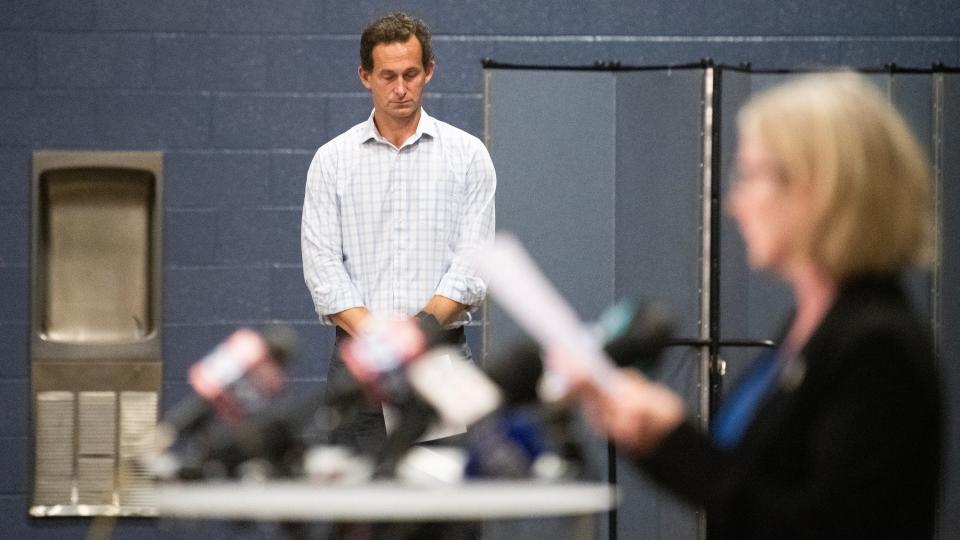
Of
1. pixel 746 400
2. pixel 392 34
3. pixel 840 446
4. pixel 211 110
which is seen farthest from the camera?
pixel 211 110

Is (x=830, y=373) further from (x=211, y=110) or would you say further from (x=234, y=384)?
(x=211, y=110)

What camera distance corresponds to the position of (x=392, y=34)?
3.19 meters

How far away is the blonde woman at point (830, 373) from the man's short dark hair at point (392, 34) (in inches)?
72.8

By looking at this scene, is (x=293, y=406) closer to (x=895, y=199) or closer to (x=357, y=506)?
(x=357, y=506)

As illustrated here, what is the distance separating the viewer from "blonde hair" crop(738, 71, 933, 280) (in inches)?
53.4

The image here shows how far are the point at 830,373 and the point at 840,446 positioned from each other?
74 mm

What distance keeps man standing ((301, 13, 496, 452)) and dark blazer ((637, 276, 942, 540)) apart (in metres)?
1.73

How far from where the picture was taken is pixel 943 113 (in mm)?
4234

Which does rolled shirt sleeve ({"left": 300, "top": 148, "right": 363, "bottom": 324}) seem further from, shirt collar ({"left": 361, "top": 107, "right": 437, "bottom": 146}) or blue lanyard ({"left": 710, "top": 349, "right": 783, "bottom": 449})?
blue lanyard ({"left": 710, "top": 349, "right": 783, "bottom": 449})

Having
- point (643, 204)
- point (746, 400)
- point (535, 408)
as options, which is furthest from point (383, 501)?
point (643, 204)

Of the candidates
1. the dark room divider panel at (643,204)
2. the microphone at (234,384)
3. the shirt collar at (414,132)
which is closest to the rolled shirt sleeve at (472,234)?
the shirt collar at (414,132)

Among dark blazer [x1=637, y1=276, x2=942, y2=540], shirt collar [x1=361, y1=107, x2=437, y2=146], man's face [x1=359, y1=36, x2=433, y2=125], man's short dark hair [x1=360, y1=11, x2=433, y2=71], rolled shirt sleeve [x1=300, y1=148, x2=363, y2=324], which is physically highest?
man's short dark hair [x1=360, y1=11, x2=433, y2=71]

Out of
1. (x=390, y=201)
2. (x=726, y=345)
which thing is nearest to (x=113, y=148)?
(x=390, y=201)

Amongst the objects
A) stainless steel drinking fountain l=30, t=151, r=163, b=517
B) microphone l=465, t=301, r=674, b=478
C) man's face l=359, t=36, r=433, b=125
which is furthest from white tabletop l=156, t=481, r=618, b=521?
stainless steel drinking fountain l=30, t=151, r=163, b=517
